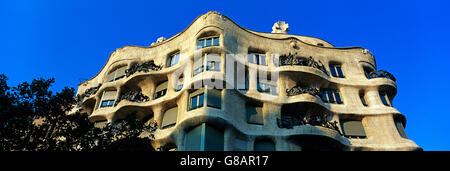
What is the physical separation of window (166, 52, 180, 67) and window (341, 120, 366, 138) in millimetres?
12996

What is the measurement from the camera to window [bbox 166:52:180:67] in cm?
2473

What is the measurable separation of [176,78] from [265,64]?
6.73 meters

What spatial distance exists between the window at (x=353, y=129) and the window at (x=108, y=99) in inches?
672

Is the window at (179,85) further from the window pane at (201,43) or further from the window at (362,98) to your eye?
the window at (362,98)

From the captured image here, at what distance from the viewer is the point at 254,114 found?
20.5 metres

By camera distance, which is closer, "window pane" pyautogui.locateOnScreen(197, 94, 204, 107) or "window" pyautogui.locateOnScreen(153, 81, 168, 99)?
"window pane" pyautogui.locateOnScreen(197, 94, 204, 107)

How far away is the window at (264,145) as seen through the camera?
62.4ft

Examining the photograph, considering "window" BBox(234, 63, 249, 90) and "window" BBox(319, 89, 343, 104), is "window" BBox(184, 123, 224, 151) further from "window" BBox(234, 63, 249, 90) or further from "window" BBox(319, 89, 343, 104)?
"window" BBox(319, 89, 343, 104)

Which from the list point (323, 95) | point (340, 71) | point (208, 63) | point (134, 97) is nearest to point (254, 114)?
point (208, 63)

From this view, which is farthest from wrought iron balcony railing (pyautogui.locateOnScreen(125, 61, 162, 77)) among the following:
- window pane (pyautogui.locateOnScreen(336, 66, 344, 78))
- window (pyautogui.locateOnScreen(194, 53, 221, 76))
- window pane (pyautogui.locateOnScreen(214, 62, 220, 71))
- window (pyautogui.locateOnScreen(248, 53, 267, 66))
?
window pane (pyautogui.locateOnScreen(336, 66, 344, 78))

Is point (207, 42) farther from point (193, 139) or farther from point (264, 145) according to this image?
point (264, 145)

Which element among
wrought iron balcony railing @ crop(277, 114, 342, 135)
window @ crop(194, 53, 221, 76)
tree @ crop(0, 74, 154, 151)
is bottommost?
tree @ crop(0, 74, 154, 151)

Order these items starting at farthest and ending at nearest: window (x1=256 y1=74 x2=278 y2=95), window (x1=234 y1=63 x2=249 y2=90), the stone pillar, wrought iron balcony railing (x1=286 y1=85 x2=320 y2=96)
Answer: window (x1=256 y1=74 x2=278 y2=95), wrought iron balcony railing (x1=286 y1=85 x2=320 y2=96), window (x1=234 y1=63 x2=249 y2=90), the stone pillar
